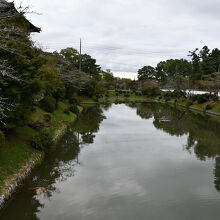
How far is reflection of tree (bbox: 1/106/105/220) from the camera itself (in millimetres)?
7516

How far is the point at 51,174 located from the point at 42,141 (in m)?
2.54

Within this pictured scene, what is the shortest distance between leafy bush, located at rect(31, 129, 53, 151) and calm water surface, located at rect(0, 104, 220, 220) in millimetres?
821

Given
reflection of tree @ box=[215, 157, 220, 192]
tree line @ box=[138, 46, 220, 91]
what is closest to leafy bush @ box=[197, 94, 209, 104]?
tree line @ box=[138, 46, 220, 91]

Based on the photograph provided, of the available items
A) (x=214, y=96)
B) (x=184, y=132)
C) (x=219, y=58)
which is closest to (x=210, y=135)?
(x=184, y=132)

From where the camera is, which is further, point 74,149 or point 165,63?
point 165,63

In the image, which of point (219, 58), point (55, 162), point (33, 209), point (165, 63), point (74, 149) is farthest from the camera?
point (165, 63)

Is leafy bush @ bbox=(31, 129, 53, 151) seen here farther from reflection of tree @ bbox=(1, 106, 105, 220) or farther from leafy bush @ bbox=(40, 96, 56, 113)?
leafy bush @ bbox=(40, 96, 56, 113)

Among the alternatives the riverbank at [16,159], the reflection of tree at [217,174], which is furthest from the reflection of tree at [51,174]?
the reflection of tree at [217,174]

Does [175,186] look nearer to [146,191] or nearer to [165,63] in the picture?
[146,191]

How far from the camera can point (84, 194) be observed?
8.58m

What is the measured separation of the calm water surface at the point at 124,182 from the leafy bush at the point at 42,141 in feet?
2.69

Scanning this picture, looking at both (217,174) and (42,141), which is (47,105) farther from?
(217,174)

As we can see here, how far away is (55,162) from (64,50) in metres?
52.9

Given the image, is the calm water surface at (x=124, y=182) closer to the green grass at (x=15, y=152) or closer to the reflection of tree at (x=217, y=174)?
the reflection of tree at (x=217, y=174)
